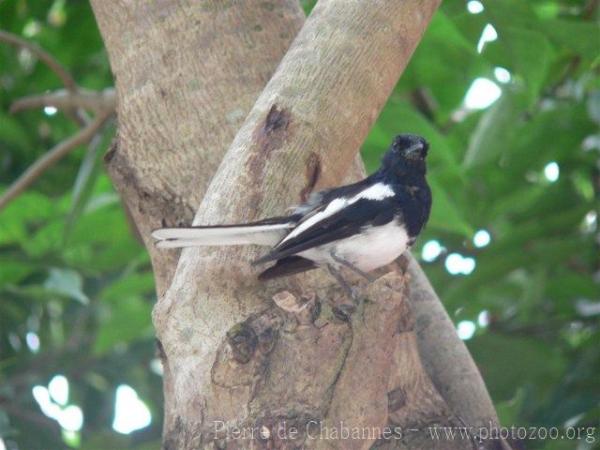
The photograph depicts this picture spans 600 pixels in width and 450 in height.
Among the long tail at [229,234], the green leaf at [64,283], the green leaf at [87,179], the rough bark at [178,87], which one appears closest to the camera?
the long tail at [229,234]

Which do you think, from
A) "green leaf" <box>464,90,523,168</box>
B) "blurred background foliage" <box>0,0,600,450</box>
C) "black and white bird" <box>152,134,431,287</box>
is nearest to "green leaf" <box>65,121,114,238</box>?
"blurred background foliage" <box>0,0,600,450</box>

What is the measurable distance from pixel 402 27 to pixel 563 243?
152cm

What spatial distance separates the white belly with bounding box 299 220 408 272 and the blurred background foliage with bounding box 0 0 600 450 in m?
0.83

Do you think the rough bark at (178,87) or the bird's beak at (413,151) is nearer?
the rough bark at (178,87)

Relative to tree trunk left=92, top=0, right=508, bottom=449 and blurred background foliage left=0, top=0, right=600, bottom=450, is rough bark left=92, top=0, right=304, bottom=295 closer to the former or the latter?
tree trunk left=92, top=0, right=508, bottom=449

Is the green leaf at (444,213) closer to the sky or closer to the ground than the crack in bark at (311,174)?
closer to the sky

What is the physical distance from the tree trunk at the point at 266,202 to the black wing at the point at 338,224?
0.07m

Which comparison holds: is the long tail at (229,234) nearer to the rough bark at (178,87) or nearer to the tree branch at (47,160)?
the rough bark at (178,87)

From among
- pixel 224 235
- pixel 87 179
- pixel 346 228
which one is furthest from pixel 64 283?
pixel 224 235

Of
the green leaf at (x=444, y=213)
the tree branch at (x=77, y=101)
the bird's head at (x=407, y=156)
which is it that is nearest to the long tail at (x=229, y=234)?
the bird's head at (x=407, y=156)

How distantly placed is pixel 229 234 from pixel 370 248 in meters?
0.47

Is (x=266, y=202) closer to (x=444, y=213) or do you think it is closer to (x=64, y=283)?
(x=444, y=213)

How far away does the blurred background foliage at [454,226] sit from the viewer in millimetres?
3654

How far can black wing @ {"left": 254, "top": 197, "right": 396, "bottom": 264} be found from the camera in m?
2.38
